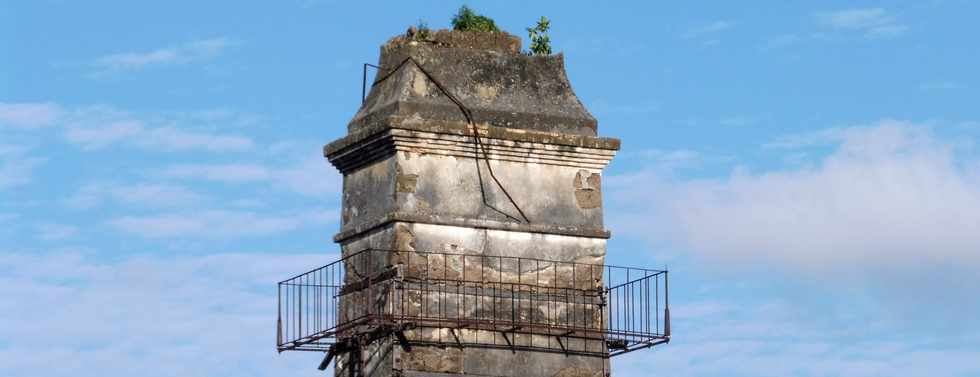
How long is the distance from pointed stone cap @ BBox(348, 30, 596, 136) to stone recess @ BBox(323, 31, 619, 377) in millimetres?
15

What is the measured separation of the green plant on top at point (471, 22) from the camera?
27.2 metres

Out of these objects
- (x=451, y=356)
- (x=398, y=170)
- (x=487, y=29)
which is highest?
(x=487, y=29)

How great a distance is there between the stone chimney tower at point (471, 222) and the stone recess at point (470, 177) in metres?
0.01

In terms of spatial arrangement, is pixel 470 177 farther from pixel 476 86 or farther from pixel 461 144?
pixel 476 86

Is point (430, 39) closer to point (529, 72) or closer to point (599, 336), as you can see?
point (529, 72)

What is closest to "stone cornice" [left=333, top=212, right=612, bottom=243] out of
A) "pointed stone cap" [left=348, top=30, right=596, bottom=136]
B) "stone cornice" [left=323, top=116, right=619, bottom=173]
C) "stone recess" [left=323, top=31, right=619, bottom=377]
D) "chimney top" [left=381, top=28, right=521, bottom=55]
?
"stone recess" [left=323, top=31, right=619, bottom=377]

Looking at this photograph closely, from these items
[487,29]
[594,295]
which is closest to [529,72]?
[487,29]

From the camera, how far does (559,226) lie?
2658 centimetres

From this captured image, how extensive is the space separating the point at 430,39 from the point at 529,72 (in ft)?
3.69

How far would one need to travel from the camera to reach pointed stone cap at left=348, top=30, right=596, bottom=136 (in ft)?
86.2

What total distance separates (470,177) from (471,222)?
1.54 feet

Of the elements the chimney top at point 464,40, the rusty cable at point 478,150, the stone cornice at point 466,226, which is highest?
the chimney top at point 464,40

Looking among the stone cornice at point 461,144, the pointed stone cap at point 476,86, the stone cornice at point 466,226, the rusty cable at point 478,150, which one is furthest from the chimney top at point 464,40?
the stone cornice at point 466,226

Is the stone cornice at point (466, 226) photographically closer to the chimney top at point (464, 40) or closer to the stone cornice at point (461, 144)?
the stone cornice at point (461, 144)
